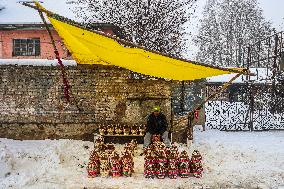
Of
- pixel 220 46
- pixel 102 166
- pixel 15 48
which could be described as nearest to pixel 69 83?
pixel 102 166

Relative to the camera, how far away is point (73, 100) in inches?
412

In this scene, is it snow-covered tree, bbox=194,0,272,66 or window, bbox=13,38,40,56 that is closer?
window, bbox=13,38,40,56

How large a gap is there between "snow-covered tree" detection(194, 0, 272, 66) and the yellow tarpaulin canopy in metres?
35.9

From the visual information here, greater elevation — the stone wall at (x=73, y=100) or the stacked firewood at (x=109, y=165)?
the stone wall at (x=73, y=100)

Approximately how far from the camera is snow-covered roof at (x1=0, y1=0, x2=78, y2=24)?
17909mm

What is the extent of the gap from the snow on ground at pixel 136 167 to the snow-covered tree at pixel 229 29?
34230 millimetres

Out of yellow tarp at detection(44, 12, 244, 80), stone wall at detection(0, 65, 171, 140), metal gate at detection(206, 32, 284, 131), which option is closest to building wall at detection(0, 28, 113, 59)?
stone wall at detection(0, 65, 171, 140)

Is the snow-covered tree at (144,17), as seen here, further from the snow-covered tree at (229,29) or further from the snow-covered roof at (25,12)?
the snow-covered tree at (229,29)

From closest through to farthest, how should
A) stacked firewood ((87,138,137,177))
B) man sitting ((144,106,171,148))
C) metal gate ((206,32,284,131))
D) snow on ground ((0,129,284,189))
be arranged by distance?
1. snow on ground ((0,129,284,189))
2. stacked firewood ((87,138,137,177))
3. man sitting ((144,106,171,148))
4. metal gate ((206,32,284,131))

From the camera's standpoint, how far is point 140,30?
60.5 ft

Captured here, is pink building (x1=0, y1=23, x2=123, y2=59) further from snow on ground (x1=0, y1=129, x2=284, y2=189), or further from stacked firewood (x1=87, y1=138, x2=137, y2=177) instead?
stacked firewood (x1=87, y1=138, x2=137, y2=177)

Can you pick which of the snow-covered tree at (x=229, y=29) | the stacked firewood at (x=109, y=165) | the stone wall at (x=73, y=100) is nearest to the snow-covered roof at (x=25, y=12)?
the stone wall at (x=73, y=100)

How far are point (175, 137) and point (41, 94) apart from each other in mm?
A: 4505

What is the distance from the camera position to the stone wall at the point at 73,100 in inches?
403
